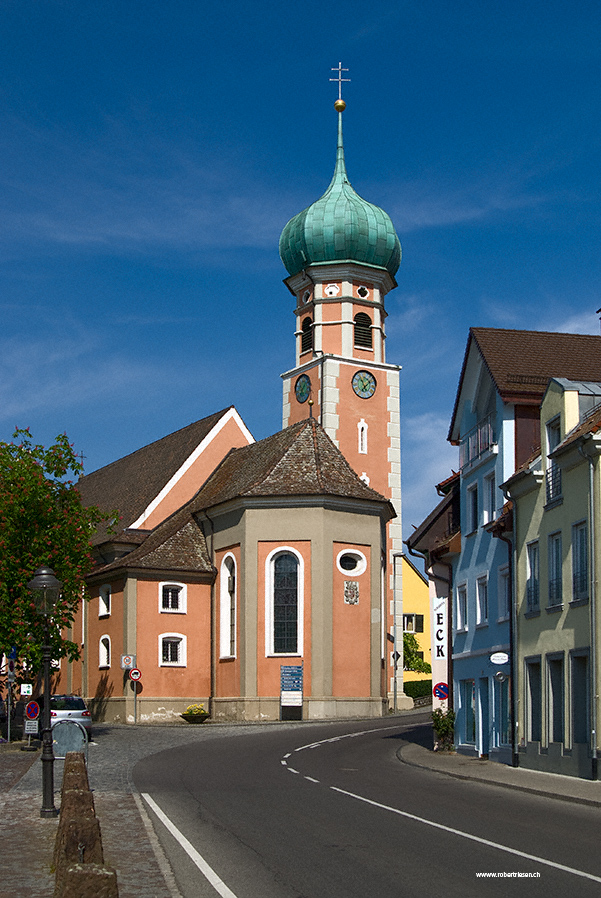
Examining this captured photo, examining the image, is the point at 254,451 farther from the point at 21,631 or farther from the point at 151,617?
the point at 21,631

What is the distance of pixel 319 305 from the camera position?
2736 inches

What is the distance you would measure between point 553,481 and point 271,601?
23.7m

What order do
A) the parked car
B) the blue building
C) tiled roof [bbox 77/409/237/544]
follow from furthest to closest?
tiled roof [bbox 77/409/237/544] → the parked car → the blue building

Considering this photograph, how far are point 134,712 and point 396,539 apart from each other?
22.0 meters

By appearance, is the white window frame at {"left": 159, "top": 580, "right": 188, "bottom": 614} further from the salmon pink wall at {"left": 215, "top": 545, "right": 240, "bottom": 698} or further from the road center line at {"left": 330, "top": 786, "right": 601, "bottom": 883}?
the road center line at {"left": 330, "top": 786, "right": 601, "bottom": 883}

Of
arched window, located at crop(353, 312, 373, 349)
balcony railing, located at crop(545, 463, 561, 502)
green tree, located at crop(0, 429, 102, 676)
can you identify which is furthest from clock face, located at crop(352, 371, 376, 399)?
balcony railing, located at crop(545, 463, 561, 502)

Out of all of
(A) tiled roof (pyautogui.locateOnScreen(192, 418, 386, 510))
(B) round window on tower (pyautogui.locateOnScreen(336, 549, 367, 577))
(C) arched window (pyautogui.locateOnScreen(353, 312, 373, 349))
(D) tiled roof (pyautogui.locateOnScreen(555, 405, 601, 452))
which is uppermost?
(C) arched window (pyautogui.locateOnScreen(353, 312, 373, 349))

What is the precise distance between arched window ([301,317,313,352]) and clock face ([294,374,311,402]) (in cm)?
206

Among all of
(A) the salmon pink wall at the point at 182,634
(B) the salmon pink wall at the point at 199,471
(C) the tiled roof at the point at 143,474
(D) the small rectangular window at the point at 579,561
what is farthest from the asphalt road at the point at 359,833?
(C) the tiled roof at the point at 143,474

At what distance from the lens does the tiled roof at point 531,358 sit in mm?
28547

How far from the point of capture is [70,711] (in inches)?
1337

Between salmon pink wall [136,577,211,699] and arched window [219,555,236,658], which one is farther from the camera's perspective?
salmon pink wall [136,577,211,699]

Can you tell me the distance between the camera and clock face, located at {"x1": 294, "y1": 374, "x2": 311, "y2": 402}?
69.2 meters

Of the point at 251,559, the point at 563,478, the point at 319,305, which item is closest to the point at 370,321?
the point at 319,305
